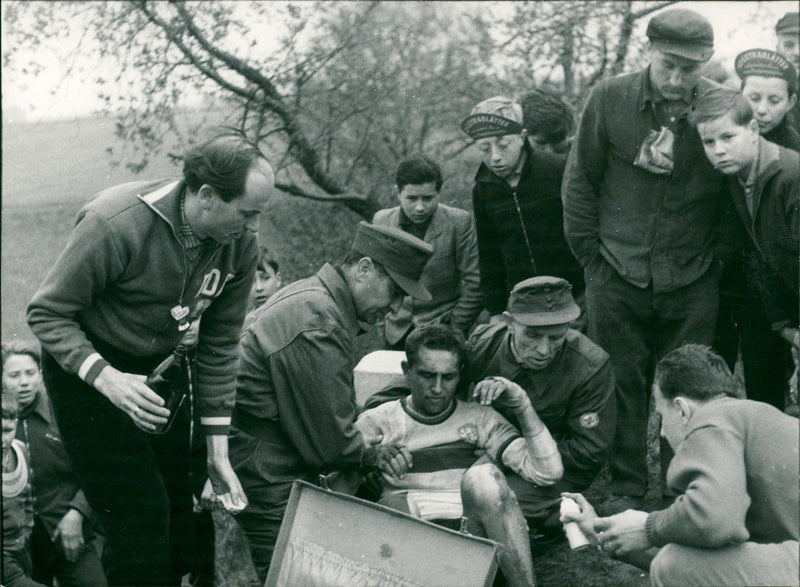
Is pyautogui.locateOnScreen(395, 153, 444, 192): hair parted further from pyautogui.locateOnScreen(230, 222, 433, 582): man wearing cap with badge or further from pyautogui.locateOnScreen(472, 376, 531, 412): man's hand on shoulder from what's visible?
pyautogui.locateOnScreen(472, 376, 531, 412): man's hand on shoulder

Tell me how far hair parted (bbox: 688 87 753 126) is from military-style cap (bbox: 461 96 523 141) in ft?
4.28

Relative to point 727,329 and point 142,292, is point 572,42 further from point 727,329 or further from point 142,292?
point 142,292

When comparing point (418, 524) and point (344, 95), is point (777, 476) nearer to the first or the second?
point (418, 524)

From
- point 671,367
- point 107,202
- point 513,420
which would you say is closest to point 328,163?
point 513,420

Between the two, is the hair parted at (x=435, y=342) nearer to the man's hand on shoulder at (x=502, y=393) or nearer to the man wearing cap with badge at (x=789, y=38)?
the man's hand on shoulder at (x=502, y=393)

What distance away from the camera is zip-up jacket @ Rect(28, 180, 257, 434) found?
3.56 meters

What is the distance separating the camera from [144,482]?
3.83 metres

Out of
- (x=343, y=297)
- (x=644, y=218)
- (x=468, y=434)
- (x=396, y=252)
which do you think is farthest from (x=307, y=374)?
(x=644, y=218)

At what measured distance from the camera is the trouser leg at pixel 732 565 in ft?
10.1

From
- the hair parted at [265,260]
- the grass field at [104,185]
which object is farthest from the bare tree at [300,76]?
the hair parted at [265,260]

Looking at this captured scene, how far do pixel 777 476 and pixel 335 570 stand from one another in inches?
64.5

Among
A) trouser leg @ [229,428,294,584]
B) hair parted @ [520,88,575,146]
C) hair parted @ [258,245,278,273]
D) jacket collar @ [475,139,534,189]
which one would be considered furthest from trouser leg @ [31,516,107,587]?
hair parted @ [520,88,575,146]

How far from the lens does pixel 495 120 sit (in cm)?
538

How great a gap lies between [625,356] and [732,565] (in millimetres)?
1786
